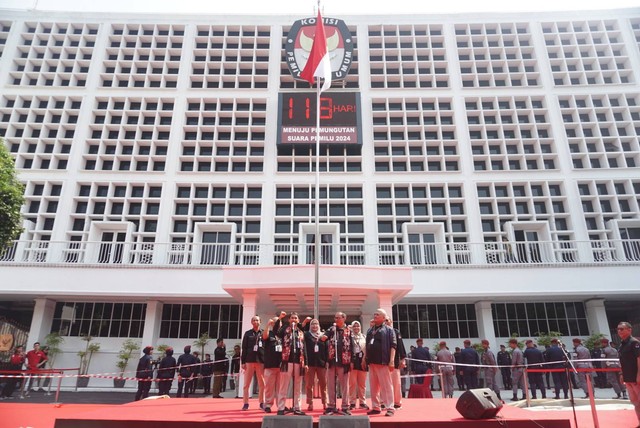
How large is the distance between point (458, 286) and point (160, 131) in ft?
55.0

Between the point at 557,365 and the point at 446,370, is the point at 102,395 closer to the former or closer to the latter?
the point at 446,370

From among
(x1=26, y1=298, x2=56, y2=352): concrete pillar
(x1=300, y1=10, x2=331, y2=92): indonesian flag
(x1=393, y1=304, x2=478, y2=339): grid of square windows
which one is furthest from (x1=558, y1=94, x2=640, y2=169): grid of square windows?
(x1=26, y1=298, x2=56, y2=352): concrete pillar

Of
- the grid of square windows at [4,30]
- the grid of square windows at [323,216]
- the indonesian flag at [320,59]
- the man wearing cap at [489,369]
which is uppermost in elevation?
the grid of square windows at [4,30]

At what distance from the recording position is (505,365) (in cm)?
1340

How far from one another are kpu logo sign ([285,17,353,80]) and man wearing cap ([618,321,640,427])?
17.9 meters

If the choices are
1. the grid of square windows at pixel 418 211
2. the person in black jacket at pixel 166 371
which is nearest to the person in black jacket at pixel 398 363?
the person in black jacket at pixel 166 371

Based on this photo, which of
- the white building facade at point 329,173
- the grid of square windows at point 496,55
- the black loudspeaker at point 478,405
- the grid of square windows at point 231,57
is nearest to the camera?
the black loudspeaker at point 478,405

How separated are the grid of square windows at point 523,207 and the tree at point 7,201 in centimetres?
1785

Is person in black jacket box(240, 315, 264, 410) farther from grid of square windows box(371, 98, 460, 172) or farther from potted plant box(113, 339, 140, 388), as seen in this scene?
grid of square windows box(371, 98, 460, 172)

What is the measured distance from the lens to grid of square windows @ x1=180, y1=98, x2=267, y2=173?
68.4 ft

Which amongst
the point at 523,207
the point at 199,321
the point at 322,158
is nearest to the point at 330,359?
the point at 199,321

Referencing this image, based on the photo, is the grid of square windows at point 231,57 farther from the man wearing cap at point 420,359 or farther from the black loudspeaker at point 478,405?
the black loudspeaker at point 478,405

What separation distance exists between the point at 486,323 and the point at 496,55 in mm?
15263

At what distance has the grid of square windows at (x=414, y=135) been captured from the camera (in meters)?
20.8
